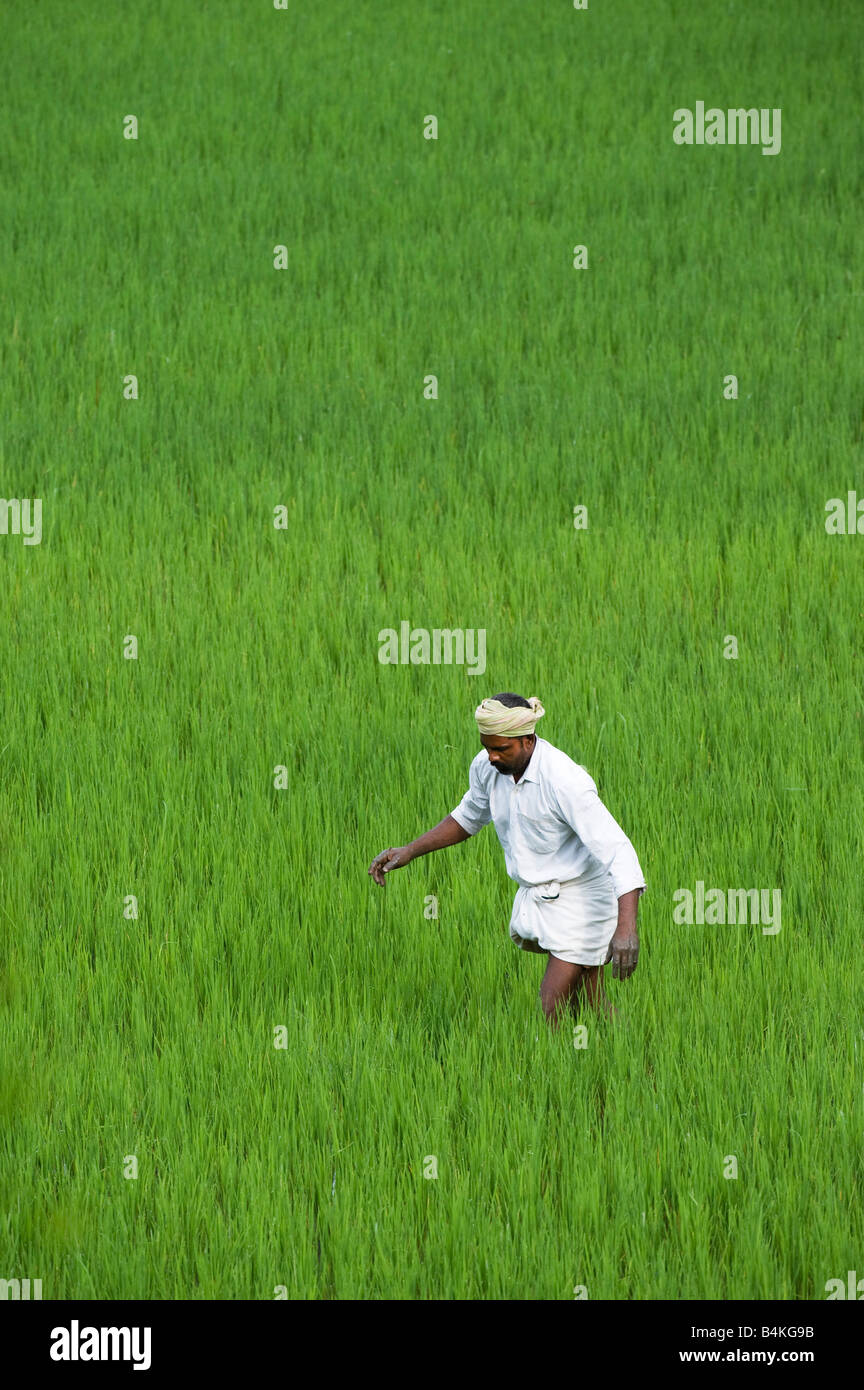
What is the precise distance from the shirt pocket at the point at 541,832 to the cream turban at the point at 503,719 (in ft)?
0.94

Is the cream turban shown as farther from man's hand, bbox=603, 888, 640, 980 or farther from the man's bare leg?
the man's bare leg

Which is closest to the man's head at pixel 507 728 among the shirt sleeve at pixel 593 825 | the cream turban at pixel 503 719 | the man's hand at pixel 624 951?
the cream turban at pixel 503 719

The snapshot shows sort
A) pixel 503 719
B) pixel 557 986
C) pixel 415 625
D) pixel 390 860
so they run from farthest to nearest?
pixel 415 625 → pixel 390 860 → pixel 557 986 → pixel 503 719

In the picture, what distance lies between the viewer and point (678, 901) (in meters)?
4.94

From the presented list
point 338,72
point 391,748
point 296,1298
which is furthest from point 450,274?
point 296,1298

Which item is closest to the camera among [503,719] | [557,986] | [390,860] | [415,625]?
[503,719]

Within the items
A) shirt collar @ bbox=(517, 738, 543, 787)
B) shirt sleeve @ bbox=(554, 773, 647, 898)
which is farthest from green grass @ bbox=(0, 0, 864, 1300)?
shirt collar @ bbox=(517, 738, 543, 787)

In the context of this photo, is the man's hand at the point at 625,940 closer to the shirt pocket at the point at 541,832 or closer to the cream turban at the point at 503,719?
the shirt pocket at the point at 541,832

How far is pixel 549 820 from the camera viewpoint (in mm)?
3957

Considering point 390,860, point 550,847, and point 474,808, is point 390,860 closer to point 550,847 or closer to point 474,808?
point 474,808

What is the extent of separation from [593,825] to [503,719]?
14.9 inches

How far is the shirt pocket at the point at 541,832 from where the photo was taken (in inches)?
156

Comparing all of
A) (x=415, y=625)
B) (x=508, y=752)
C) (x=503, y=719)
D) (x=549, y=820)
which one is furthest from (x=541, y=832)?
(x=415, y=625)

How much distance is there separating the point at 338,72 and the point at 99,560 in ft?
29.1
